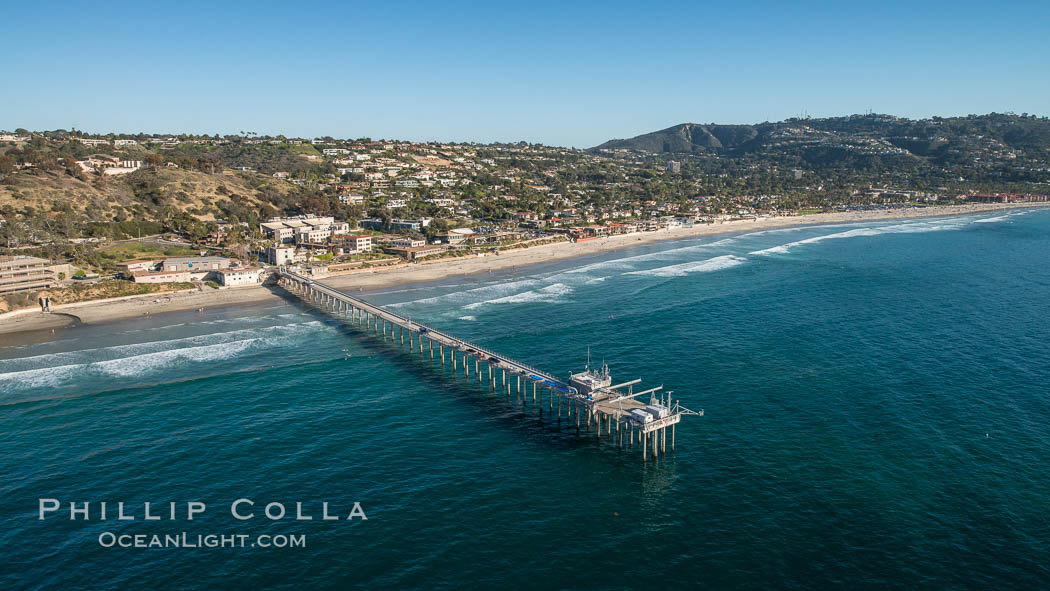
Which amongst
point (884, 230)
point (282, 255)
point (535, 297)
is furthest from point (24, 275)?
point (884, 230)

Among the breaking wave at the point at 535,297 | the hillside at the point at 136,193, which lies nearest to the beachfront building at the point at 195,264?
the hillside at the point at 136,193

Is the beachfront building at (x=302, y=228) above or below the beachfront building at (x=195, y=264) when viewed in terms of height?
above

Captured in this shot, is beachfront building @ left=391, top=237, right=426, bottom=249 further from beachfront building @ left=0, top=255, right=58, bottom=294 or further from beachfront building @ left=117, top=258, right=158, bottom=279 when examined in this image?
beachfront building @ left=0, top=255, right=58, bottom=294

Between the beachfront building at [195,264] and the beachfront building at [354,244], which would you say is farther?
the beachfront building at [354,244]

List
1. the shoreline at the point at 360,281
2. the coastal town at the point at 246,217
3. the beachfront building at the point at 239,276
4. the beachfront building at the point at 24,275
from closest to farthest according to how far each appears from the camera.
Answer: the shoreline at the point at 360,281 → the beachfront building at the point at 24,275 → the beachfront building at the point at 239,276 → the coastal town at the point at 246,217

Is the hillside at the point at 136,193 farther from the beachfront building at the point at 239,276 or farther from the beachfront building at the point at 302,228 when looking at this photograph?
the beachfront building at the point at 239,276
